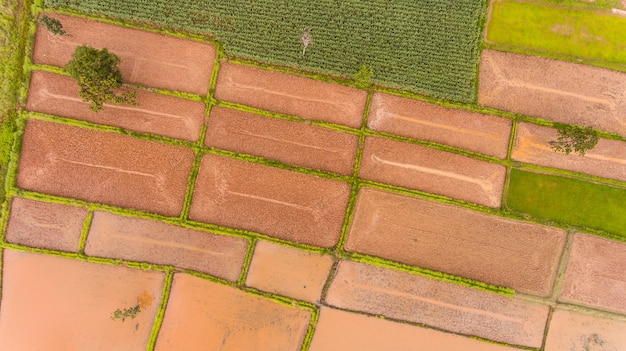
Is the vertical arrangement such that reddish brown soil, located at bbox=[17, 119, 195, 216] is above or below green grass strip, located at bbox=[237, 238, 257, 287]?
above

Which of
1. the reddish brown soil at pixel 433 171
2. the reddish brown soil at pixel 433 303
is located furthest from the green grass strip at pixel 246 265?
the reddish brown soil at pixel 433 171

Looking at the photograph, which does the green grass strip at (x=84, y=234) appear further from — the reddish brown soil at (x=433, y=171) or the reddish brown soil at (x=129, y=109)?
the reddish brown soil at (x=433, y=171)

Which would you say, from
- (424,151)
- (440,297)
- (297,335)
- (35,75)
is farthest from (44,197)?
(440,297)

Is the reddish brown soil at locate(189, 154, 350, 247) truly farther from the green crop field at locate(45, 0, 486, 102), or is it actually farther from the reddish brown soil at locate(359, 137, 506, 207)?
the green crop field at locate(45, 0, 486, 102)

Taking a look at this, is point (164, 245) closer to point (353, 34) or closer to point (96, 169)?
point (96, 169)

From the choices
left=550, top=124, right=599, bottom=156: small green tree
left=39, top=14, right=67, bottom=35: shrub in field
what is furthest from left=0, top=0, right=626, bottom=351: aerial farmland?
left=39, top=14, right=67, bottom=35: shrub in field

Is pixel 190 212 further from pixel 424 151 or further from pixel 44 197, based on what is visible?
pixel 424 151
